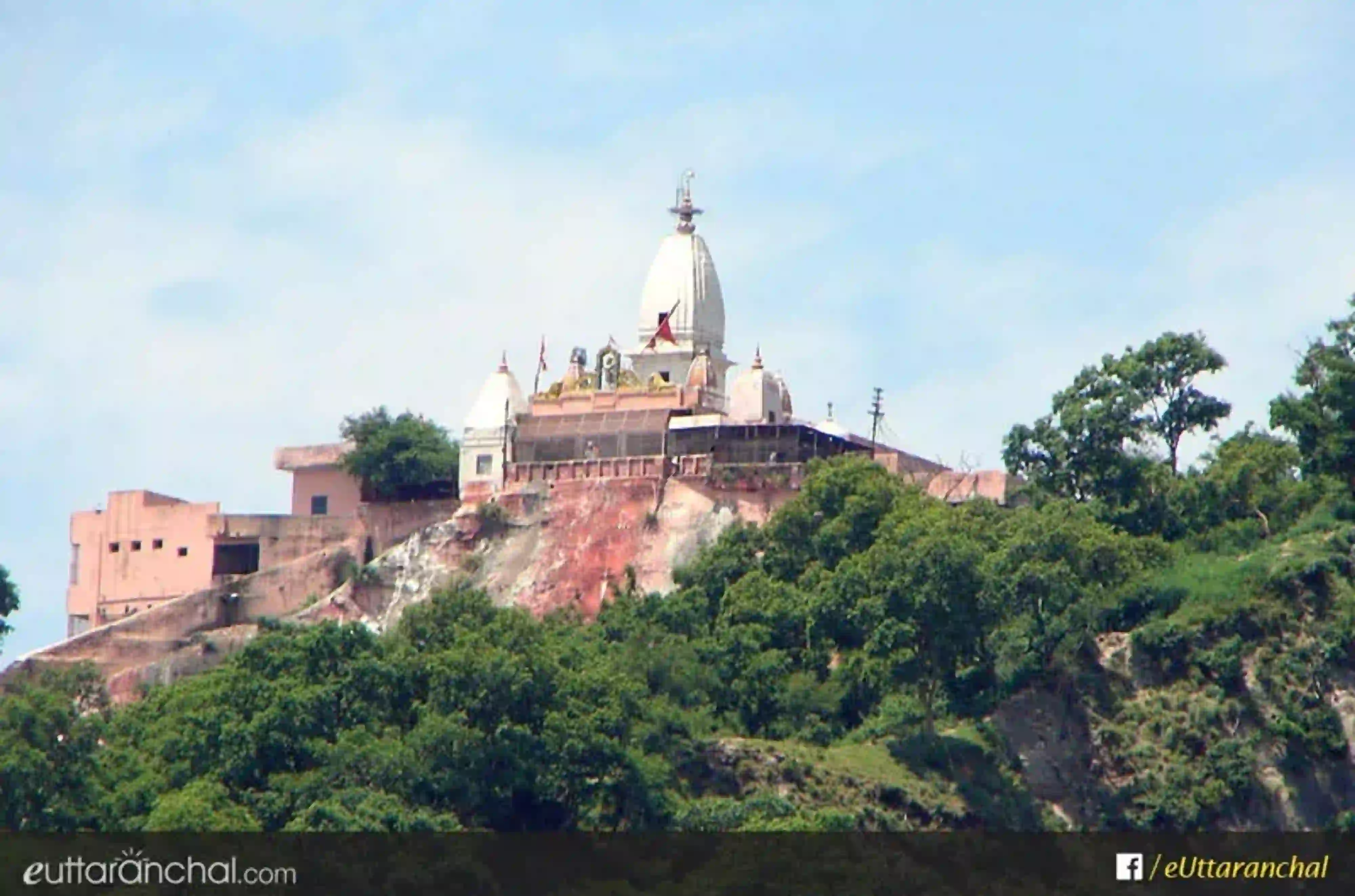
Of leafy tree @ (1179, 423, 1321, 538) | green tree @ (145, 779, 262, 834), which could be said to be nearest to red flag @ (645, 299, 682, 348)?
leafy tree @ (1179, 423, 1321, 538)

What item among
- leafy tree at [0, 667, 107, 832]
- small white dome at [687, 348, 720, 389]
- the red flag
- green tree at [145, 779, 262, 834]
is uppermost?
the red flag

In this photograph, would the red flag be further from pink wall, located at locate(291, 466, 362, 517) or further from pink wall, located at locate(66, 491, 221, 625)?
pink wall, located at locate(66, 491, 221, 625)

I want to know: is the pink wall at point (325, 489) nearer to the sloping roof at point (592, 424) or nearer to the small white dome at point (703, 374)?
the sloping roof at point (592, 424)

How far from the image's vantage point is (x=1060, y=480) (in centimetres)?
6581

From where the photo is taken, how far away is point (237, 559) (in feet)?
237

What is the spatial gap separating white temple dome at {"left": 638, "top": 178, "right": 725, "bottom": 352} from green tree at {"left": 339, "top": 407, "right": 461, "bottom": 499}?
401cm

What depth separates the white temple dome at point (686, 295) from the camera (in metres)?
73.1

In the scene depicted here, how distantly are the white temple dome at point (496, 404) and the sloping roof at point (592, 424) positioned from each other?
0.32 metres

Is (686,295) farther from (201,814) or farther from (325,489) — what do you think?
(201,814)

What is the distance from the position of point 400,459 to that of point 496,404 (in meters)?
2.25

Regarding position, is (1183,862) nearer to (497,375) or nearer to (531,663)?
(531,663)

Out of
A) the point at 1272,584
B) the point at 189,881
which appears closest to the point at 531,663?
the point at 189,881

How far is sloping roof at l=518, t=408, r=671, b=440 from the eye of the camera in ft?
228

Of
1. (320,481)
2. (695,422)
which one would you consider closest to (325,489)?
(320,481)
